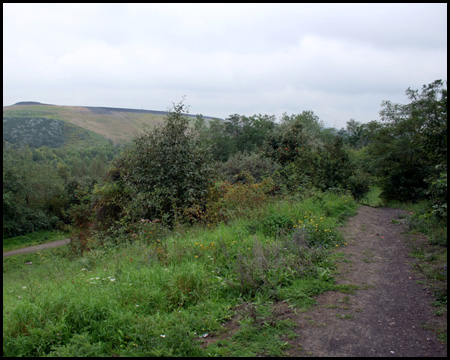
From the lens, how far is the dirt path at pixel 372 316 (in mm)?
3010

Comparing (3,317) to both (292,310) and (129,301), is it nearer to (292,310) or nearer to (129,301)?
(129,301)

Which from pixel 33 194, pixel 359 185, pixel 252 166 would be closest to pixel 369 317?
pixel 359 185

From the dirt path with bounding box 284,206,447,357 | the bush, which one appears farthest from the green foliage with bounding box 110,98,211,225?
the bush

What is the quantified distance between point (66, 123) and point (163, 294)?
103715mm

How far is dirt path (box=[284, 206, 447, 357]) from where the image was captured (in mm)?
3010

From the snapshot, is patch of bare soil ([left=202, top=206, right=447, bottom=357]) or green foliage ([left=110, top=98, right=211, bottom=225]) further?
green foliage ([left=110, top=98, right=211, bottom=225])

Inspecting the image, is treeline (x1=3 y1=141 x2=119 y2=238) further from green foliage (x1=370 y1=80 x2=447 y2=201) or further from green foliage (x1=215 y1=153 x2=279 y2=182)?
green foliage (x1=370 y1=80 x2=447 y2=201)

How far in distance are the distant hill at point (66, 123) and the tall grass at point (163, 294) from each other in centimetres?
4537

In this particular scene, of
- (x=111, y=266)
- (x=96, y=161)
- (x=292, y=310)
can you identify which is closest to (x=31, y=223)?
(x=96, y=161)

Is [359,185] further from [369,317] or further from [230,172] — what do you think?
[369,317]

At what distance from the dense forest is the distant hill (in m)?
21.3

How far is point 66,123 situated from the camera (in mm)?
95188

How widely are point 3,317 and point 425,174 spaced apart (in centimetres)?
1995

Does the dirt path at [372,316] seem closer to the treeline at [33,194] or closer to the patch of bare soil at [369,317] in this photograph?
the patch of bare soil at [369,317]
